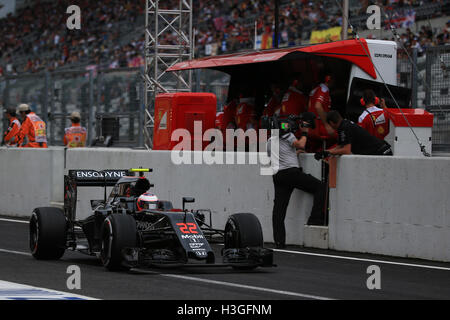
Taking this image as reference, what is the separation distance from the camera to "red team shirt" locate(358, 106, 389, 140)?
1363 cm

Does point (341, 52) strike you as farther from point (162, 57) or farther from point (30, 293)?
point (30, 293)

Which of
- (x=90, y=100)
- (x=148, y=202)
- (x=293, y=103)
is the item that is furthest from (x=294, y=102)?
(x=90, y=100)

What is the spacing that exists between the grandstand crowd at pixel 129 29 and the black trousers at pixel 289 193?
32.4ft

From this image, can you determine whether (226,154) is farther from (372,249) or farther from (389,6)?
(389,6)

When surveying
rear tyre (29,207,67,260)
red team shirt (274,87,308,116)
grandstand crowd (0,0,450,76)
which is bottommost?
rear tyre (29,207,67,260)

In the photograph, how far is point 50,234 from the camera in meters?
10.5

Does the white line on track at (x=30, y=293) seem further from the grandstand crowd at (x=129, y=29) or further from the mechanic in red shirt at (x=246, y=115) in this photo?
the grandstand crowd at (x=129, y=29)

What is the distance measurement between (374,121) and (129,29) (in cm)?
2449

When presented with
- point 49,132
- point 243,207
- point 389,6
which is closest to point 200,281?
point 243,207

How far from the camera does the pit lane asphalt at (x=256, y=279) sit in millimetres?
8000

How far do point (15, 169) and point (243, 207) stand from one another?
19.9 ft

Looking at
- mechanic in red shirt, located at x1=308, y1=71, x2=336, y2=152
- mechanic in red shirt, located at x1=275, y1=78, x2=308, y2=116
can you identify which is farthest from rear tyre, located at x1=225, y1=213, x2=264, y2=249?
mechanic in red shirt, located at x1=275, y1=78, x2=308, y2=116

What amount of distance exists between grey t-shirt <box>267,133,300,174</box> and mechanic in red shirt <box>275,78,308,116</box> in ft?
8.76

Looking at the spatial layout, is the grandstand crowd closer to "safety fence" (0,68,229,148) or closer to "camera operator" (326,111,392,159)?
"safety fence" (0,68,229,148)
